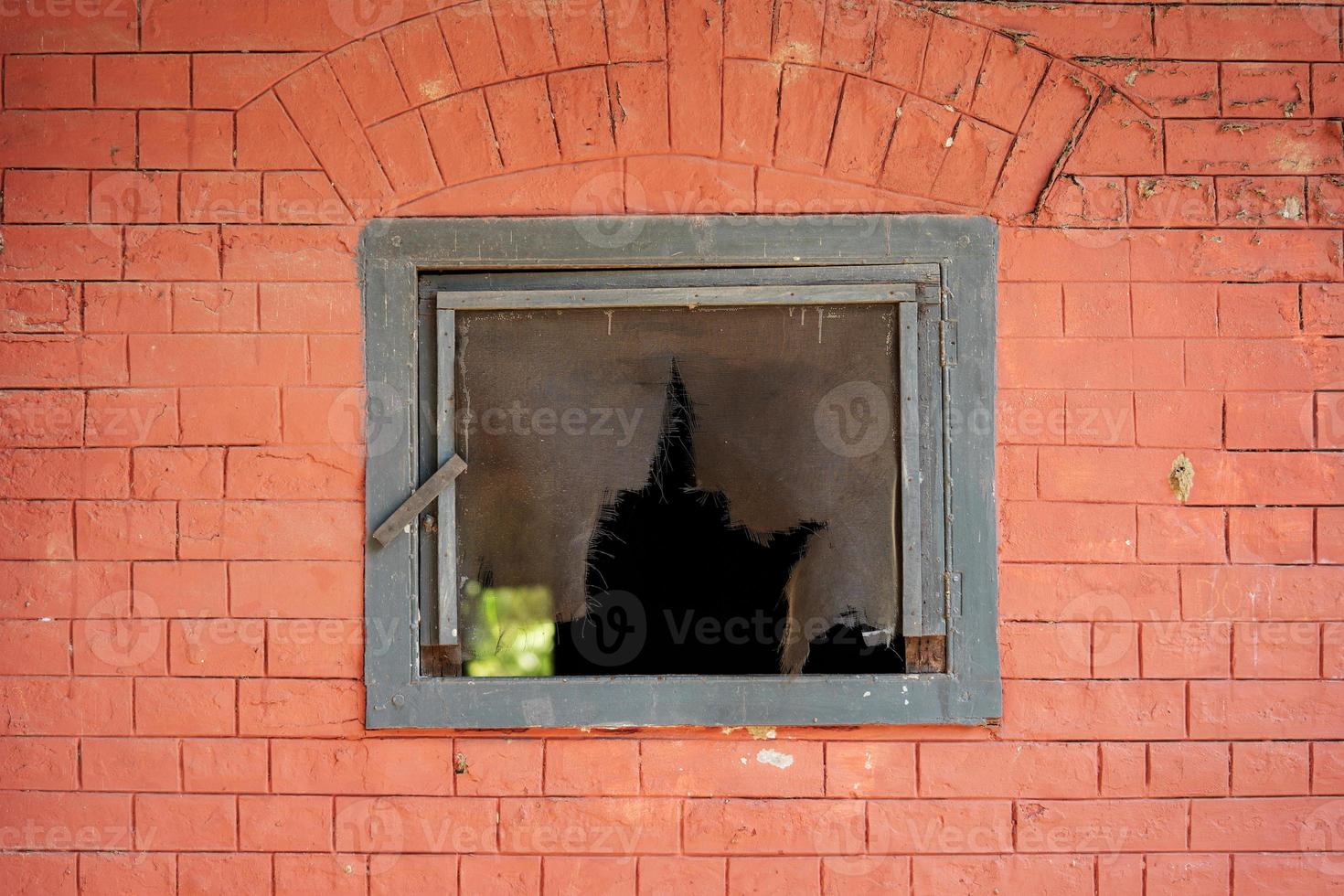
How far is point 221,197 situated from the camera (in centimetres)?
243

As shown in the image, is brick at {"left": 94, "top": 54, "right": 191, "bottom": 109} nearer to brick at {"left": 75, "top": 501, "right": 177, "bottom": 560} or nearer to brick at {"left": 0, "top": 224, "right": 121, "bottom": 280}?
brick at {"left": 0, "top": 224, "right": 121, "bottom": 280}

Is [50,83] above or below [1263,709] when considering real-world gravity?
above

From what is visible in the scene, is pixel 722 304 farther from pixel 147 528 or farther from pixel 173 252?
pixel 147 528

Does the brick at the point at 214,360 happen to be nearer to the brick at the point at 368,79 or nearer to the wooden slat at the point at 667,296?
the wooden slat at the point at 667,296

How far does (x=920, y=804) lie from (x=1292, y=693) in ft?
3.37

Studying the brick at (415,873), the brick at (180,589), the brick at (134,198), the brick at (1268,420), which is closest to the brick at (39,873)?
the brick at (180,589)

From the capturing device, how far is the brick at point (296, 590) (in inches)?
94.4

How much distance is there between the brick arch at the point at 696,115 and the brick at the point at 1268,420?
0.67 meters

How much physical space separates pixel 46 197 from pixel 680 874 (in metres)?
2.47

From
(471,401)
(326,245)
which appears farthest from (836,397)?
(326,245)

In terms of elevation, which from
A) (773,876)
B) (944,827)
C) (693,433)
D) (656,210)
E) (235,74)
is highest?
(235,74)

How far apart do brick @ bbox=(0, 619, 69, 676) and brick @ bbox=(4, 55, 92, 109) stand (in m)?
1.38

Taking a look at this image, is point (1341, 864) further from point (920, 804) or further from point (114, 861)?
point (114, 861)

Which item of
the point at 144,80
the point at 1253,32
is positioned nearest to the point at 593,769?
the point at 144,80
